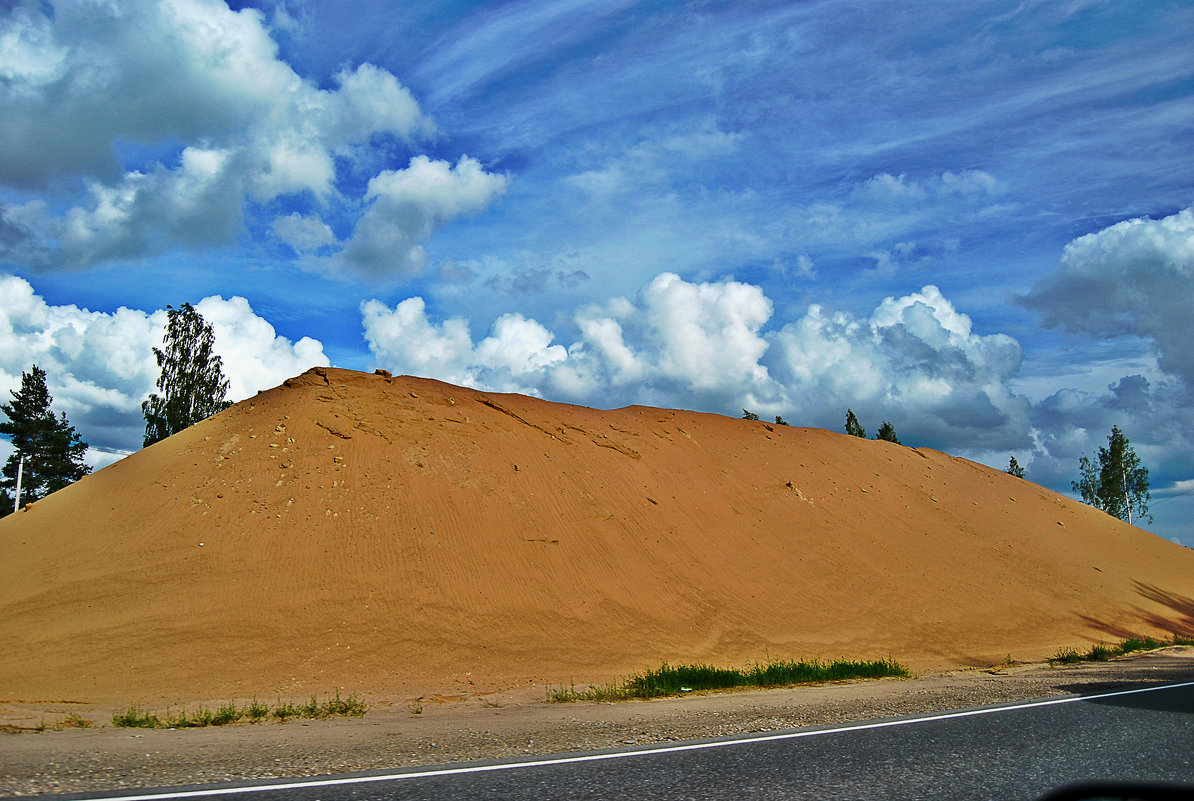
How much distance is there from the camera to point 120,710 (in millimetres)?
14070

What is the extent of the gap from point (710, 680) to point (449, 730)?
771cm

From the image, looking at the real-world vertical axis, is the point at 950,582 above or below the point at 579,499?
below

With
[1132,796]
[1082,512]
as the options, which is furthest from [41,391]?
[1082,512]

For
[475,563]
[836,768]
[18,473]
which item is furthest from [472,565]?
[18,473]

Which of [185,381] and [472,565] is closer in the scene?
[472,565]

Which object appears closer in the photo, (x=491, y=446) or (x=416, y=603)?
(x=416, y=603)

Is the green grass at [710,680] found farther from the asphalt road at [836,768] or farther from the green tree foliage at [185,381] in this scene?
the green tree foliage at [185,381]

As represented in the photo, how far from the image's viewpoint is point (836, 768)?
6.91m

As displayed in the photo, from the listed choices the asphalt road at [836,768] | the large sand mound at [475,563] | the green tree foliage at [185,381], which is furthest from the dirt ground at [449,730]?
the green tree foliage at [185,381]

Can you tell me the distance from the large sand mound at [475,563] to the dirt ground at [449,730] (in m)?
3.67

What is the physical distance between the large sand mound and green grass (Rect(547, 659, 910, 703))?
3345mm

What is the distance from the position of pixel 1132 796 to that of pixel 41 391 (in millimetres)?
61692

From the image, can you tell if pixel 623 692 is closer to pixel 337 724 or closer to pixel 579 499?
pixel 337 724

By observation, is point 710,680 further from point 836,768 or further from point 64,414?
point 64,414
